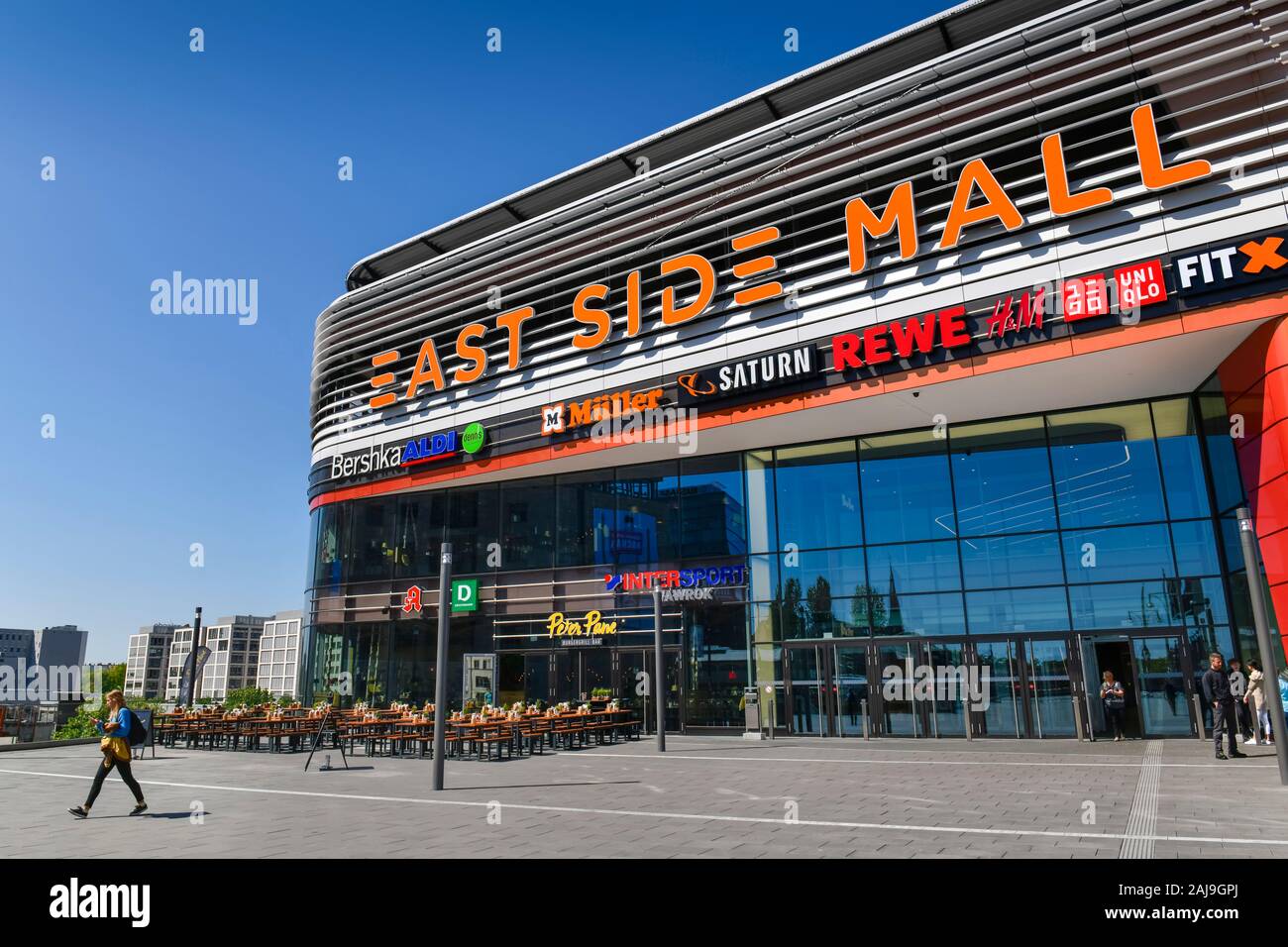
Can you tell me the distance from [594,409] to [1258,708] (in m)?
18.6

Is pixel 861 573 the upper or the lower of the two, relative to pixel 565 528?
lower

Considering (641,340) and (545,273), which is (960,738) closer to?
(641,340)

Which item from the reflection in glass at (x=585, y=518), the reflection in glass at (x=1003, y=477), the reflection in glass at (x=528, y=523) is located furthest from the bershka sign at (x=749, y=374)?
the reflection in glass at (x=528, y=523)

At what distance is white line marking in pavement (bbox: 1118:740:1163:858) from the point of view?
25.3 feet

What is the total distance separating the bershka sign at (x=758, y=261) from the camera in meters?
18.0

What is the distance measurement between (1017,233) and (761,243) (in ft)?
22.5

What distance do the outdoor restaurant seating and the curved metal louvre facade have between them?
414 inches

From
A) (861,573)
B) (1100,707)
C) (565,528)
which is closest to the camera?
→ (1100,707)

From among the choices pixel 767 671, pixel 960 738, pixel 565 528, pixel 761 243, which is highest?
pixel 761 243

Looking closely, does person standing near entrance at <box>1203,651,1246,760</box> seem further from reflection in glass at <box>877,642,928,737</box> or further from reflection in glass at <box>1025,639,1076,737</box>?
reflection in glass at <box>877,642,928,737</box>

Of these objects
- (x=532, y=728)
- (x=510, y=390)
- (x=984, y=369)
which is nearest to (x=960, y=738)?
(x=984, y=369)
